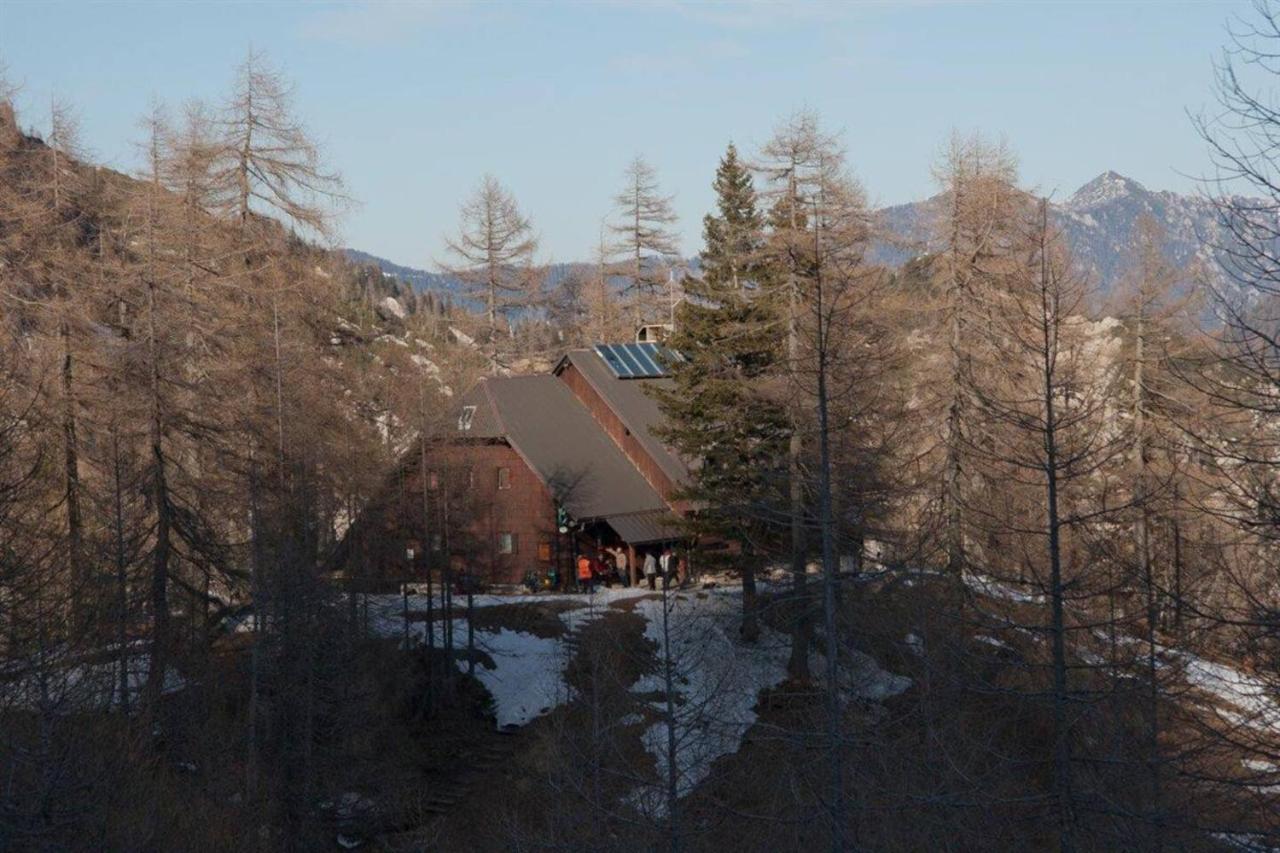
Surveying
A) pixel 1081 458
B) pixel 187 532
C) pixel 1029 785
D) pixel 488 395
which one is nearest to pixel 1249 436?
pixel 1081 458

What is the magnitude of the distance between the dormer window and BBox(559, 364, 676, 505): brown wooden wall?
20.7 feet

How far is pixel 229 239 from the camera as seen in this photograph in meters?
35.6

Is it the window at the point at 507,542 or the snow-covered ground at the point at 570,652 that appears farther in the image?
the window at the point at 507,542

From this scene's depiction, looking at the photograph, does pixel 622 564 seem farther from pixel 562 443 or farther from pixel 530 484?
pixel 562 443

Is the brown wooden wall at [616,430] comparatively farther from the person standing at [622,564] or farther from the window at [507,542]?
the window at [507,542]

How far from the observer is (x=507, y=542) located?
1772 inches

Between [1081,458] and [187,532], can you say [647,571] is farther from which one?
[1081,458]

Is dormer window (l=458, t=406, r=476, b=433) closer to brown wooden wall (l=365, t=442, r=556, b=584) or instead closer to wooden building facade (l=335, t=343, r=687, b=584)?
wooden building facade (l=335, t=343, r=687, b=584)

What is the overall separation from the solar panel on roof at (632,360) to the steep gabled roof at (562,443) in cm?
273

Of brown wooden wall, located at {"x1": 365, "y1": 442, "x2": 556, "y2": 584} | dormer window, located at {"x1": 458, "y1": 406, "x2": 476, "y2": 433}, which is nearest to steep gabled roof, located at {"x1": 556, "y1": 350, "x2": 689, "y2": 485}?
brown wooden wall, located at {"x1": 365, "y1": 442, "x2": 556, "y2": 584}

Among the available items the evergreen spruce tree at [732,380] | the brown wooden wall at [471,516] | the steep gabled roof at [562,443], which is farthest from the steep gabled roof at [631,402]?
the evergreen spruce tree at [732,380]

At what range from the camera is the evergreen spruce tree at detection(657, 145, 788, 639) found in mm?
32656

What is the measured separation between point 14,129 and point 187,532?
11.2 metres

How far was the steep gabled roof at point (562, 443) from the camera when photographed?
4447cm
